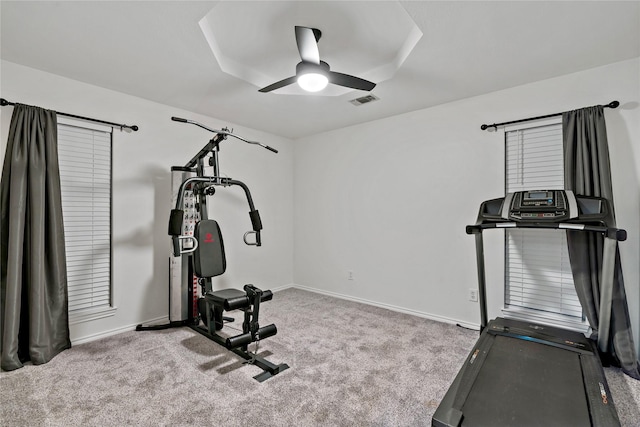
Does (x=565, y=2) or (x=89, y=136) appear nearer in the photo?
(x=565, y=2)

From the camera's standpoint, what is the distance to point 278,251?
4672mm

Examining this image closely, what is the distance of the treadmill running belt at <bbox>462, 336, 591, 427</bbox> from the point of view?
1431mm

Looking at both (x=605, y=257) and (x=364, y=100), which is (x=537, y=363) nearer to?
(x=605, y=257)

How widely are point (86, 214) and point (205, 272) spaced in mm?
1255

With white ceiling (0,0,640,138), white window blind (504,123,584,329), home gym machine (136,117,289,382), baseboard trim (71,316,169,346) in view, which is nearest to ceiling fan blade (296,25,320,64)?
white ceiling (0,0,640,138)

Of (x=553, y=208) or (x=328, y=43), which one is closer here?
(x=553, y=208)

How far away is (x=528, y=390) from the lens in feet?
5.37

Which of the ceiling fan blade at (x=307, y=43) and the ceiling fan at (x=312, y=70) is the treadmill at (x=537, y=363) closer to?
the ceiling fan at (x=312, y=70)

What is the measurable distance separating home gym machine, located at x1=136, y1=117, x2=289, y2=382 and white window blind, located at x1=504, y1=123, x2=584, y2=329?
89.6 inches

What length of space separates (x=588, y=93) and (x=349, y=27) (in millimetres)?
2091

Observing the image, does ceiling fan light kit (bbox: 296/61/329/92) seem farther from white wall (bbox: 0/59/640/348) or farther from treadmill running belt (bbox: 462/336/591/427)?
treadmill running belt (bbox: 462/336/591/427)

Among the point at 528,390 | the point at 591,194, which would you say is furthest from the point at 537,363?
the point at 591,194

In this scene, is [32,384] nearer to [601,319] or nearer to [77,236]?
[77,236]

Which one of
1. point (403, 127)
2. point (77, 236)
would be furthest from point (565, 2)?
point (77, 236)
